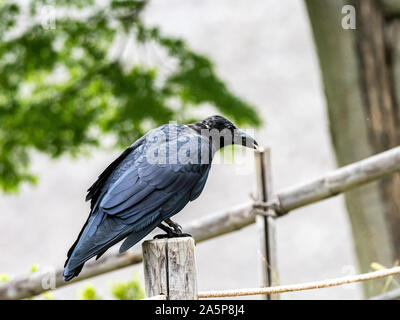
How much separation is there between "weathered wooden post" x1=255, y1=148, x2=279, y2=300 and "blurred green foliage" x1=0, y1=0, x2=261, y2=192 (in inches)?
63.6

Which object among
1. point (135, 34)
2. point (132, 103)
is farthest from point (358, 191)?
point (135, 34)

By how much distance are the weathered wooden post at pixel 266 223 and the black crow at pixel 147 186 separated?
64 cm

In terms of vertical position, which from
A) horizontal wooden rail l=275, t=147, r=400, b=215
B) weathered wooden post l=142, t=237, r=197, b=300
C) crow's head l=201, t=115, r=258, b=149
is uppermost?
crow's head l=201, t=115, r=258, b=149

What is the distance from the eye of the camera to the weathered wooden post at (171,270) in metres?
2.07

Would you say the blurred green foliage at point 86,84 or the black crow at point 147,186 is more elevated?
the blurred green foliage at point 86,84

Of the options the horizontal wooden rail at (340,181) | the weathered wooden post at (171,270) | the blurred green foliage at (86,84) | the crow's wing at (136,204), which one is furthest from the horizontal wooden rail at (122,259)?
the blurred green foliage at (86,84)

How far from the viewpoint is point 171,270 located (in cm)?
208

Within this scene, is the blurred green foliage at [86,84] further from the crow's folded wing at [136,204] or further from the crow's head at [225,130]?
the crow's folded wing at [136,204]

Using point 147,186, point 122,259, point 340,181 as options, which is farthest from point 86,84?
point 147,186

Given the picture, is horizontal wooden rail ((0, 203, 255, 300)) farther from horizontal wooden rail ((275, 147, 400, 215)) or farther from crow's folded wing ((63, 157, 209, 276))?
crow's folded wing ((63, 157, 209, 276))

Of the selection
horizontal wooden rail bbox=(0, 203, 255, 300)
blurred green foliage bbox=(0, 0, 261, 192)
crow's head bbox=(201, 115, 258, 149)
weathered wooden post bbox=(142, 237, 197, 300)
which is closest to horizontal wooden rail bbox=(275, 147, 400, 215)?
horizontal wooden rail bbox=(0, 203, 255, 300)

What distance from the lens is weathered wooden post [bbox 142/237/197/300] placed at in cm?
207
